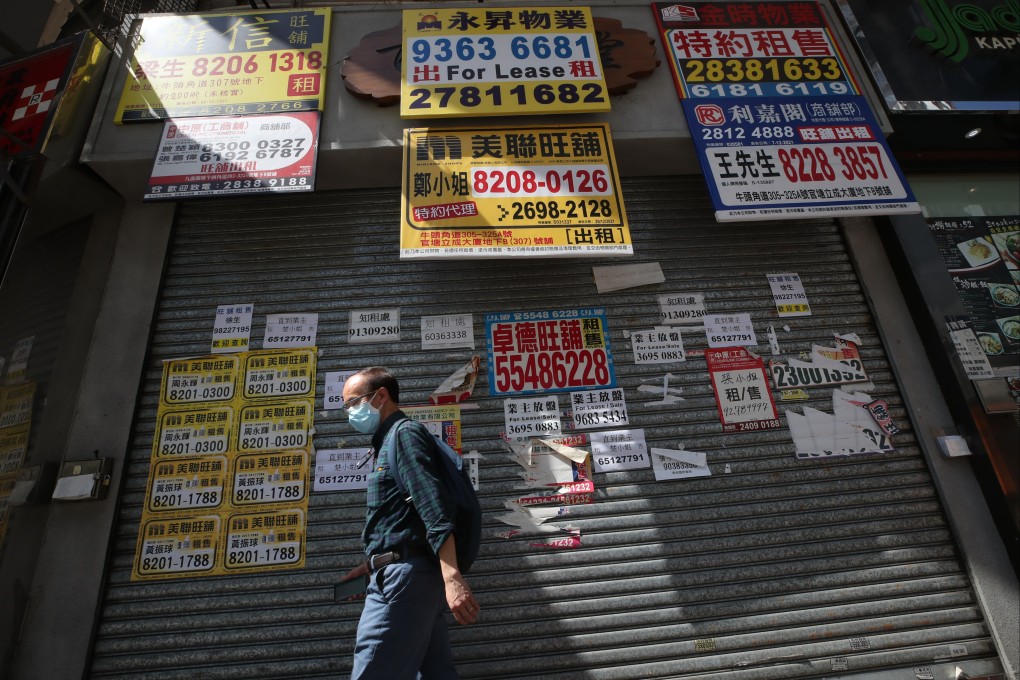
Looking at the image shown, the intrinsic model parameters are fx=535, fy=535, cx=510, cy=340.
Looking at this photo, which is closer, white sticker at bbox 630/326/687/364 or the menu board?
white sticker at bbox 630/326/687/364

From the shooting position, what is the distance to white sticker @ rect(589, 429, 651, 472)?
382 cm

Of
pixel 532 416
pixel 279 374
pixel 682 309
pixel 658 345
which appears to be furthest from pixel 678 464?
pixel 279 374

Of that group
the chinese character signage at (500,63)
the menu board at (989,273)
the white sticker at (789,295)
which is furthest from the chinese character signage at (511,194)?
the menu board at (989,273)

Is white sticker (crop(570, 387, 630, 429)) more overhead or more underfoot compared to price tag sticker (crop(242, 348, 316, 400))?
more underfoot

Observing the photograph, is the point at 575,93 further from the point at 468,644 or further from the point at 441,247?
the point at 468,644

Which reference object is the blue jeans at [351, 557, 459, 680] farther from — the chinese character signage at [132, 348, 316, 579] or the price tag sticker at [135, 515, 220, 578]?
the price tag sticker at [135, 515, 220, 578]

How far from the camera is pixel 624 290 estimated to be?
14.1 ft

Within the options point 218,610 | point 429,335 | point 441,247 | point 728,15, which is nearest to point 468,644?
point 218,610

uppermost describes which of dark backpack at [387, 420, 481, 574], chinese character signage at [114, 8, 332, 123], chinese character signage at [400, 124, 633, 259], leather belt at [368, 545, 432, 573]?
chinese character signage at [114, 8, 332, 123]

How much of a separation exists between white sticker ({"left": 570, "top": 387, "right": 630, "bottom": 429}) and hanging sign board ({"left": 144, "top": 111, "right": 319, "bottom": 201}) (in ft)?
8.20

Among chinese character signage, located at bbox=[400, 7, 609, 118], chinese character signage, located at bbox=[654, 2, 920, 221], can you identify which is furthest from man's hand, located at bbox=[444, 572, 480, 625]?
chinese character signage, located at bbox=[400, 7, 609, 118]

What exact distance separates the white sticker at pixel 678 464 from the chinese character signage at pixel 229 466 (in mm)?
2467

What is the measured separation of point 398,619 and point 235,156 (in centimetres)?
343

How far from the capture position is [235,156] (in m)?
3.97
